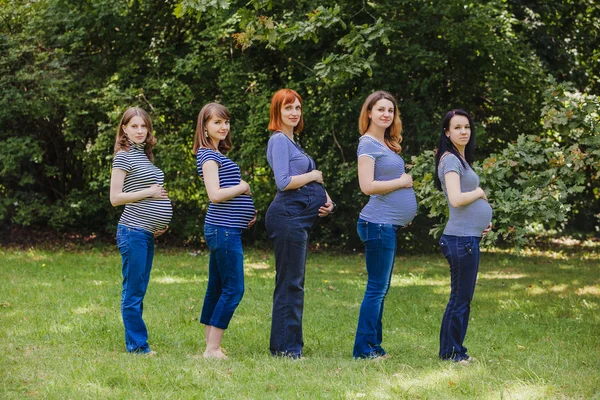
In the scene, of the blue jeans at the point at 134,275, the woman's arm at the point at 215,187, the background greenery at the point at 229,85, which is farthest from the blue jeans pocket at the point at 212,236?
the background greenery at the point at 229,85

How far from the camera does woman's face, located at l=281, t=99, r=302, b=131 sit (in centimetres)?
541

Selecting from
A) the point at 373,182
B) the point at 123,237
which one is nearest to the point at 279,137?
the point at 373,182

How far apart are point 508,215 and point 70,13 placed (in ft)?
32.4

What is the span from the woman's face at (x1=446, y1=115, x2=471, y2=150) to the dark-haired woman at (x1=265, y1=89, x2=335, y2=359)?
0.98 m

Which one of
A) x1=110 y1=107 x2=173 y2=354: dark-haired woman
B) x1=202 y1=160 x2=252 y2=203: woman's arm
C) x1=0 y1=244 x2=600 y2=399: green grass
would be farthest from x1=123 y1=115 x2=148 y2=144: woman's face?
x1=0 y1=244 x2=600 y2=399: green grass

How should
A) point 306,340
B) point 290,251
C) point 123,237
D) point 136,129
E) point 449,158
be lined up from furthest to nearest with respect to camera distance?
1. point 306,340
2. point 136,129
3. point 123,237
4. point 290,251
5. point 449,158

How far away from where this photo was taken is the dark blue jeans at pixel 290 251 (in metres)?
5.36

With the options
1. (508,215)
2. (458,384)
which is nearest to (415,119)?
(508,215)

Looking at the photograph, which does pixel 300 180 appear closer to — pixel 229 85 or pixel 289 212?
pixel 289 212

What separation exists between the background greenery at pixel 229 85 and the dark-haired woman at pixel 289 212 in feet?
23.8

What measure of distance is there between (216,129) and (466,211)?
1877 mm

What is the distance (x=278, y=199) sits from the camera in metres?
5.39

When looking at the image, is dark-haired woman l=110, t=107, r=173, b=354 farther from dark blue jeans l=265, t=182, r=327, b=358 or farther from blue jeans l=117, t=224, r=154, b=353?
dark blue jeans l=265, t=182, r=327, b=358

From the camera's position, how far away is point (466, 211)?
5.22 metres
